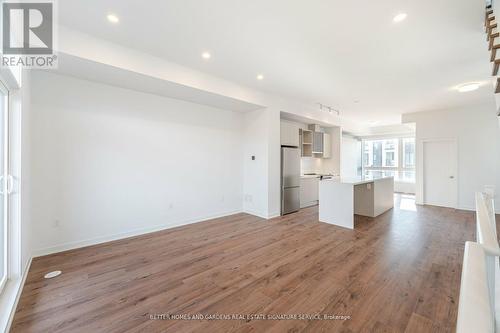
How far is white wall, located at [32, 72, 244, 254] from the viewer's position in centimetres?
308

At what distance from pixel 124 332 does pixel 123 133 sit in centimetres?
306

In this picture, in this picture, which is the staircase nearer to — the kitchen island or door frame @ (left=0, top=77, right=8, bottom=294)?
the kitchen island

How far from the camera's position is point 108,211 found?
3.56 meters

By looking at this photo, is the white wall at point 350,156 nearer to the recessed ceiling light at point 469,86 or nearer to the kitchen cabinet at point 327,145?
the kitchen cabinet at point 327,145

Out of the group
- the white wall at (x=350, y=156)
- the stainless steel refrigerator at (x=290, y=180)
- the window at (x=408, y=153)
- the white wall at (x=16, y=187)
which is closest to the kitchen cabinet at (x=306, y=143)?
the stainless steel refrigerator at (x=290, y=180)

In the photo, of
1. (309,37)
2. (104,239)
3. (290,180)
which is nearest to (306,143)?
(290,180)

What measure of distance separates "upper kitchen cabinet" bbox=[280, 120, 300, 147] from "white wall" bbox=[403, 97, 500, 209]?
4318mm

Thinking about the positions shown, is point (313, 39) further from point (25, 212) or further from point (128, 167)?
point (25, 212)

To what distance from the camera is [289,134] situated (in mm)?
5691

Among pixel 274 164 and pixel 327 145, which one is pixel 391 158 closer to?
pixel 327 145

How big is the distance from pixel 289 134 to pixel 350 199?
2355 mm

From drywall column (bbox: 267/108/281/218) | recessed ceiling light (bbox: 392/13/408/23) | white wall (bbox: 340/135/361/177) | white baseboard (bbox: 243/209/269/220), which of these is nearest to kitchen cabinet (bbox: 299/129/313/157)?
drywall column (bbox: 267/108/281/218)

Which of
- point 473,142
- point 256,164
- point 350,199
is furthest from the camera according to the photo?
point 473,142

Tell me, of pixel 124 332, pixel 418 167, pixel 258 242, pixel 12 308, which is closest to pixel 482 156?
pixel 418 167
